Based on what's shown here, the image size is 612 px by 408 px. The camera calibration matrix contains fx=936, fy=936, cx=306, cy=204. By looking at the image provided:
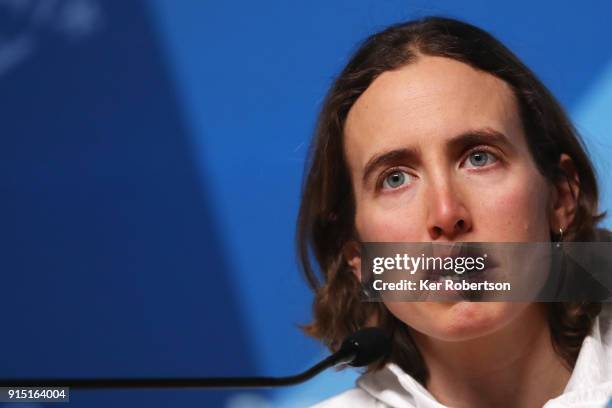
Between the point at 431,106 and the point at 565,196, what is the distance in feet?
0.78

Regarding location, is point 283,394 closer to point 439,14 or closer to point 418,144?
point 418,144

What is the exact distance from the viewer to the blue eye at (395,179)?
125 centimetres

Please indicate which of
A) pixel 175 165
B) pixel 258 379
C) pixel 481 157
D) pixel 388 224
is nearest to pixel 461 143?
pixel 481 157

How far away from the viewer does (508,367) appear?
128 cm

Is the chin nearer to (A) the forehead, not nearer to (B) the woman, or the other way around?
(B) the woman

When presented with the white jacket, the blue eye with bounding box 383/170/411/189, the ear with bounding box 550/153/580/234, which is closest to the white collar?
the white jacket

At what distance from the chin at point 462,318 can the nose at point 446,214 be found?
0.30ft

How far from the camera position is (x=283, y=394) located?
1.49m

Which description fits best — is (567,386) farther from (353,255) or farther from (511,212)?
(353,255)

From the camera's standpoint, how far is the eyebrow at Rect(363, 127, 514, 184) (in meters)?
1.23

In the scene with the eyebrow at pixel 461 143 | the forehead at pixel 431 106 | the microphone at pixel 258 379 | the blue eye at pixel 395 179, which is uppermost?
the forehead at pixel 431 106

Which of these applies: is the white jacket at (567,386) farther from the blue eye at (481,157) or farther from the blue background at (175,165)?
the blue eye at (481,157)

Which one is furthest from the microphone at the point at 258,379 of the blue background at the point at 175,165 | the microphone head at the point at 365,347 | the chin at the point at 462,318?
the blue background at the point at 175,165

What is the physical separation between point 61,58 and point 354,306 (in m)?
0.69
